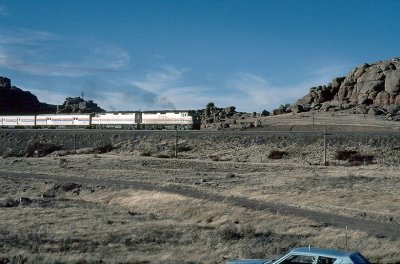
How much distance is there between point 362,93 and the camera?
118 metres

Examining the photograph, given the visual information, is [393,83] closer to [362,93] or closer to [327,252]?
[362,93]

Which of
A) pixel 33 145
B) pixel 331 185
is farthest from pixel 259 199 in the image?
pixel 33 145

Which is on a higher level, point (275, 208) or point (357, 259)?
point (357, 259)

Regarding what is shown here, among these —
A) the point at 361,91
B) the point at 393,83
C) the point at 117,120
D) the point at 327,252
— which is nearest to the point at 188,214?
the point at 327,252

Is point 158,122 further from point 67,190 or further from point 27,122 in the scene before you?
point 67,190

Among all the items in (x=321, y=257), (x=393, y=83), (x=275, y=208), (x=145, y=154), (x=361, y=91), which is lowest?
(x=275, y=208)

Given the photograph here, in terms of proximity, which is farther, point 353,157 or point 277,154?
point 277,154

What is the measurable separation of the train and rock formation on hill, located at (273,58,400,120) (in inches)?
1344

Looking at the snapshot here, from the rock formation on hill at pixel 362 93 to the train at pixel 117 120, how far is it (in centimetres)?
3414

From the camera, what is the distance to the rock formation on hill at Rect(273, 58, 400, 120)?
111 metres

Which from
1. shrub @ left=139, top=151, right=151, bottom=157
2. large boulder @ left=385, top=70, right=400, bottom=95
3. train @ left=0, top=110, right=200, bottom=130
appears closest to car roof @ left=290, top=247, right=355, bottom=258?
shrub @ left=139, top=151, right=151, bottom=157

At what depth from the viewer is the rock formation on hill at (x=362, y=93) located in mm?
111250

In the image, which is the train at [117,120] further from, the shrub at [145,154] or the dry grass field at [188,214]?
the dry grass field at [188,214]

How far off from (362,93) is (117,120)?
52149 millimetres
